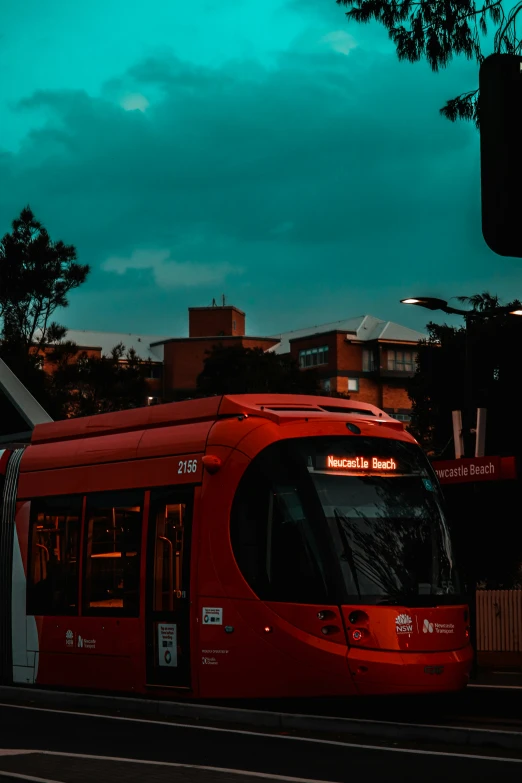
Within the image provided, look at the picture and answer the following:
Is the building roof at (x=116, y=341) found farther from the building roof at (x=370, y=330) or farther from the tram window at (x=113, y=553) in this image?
the tram window at (x=113, y=553)

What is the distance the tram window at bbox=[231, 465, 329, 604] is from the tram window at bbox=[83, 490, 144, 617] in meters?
1.86

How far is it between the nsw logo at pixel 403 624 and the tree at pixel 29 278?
39.8m

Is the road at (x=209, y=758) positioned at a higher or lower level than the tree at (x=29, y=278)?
lower

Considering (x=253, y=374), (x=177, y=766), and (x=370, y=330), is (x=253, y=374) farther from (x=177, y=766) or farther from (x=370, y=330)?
(x=177, y=766)

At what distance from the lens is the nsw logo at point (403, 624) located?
13594 millimetres

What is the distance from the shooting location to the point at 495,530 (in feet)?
83.8

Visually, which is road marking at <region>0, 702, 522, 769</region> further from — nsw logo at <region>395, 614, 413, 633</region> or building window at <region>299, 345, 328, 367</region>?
building window at <region>299, 345, 328, 367</region>

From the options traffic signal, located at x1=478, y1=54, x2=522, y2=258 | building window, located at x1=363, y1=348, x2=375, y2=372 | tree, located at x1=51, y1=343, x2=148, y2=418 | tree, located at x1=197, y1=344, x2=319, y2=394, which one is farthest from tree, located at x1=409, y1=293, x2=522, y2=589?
building window, located at x1=363, y1=348, x2=375, y2=372

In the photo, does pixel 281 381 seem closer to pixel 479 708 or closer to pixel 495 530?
pixel 495 530

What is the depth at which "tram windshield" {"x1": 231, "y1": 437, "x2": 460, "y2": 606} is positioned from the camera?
1381 cm

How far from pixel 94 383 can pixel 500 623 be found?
33.0 metres

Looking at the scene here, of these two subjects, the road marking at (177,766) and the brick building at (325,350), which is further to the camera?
the brick building at (325,350)

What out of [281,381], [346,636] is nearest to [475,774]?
[346,636]

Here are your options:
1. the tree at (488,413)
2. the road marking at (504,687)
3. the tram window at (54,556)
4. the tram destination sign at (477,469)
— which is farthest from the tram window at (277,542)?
the tree at (488,413)
